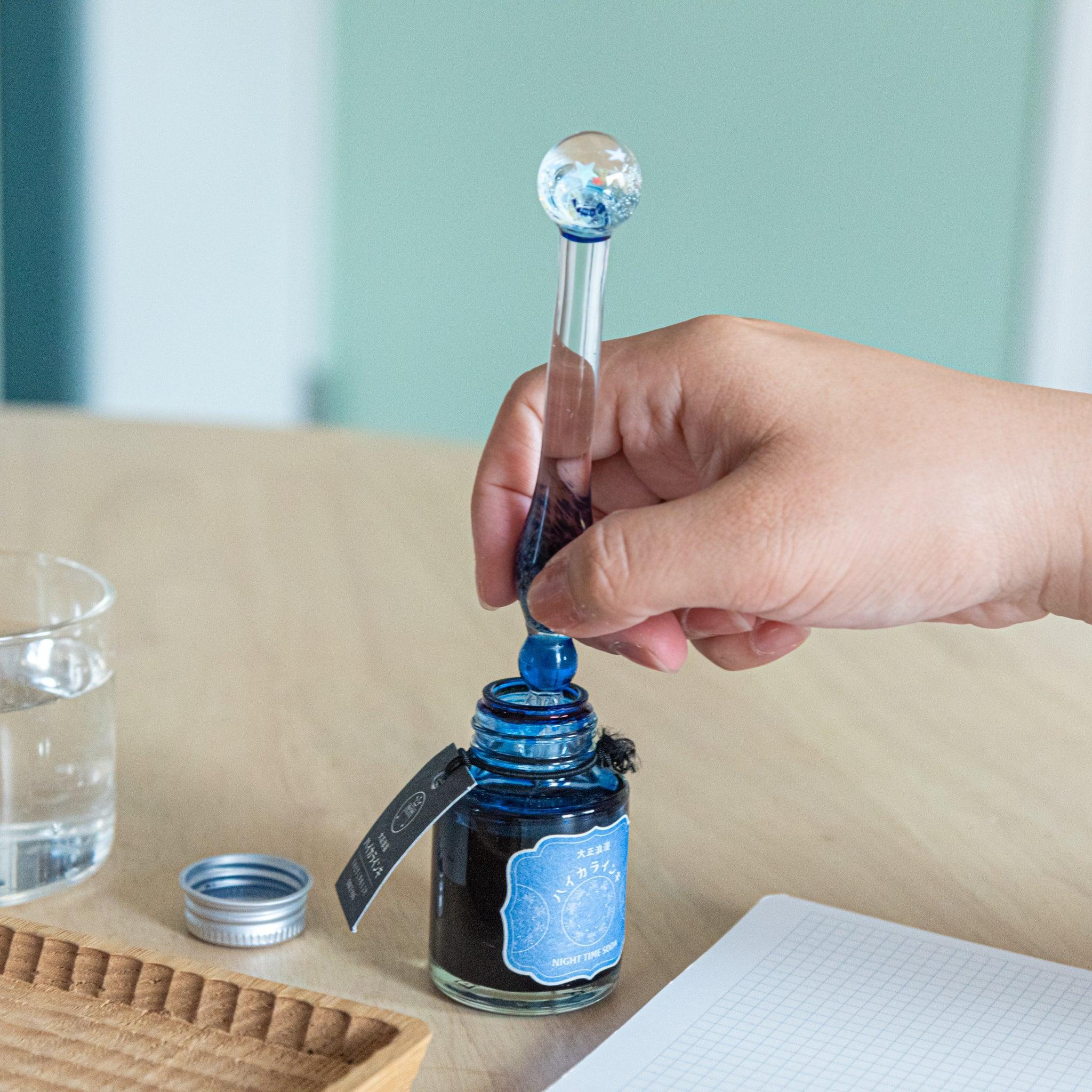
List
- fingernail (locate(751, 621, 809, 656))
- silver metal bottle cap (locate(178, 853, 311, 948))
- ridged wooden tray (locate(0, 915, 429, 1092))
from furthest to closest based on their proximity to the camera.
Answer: fingernail (locate(751, 621, 809, 656)) → silver metal bottle cap (locate(178, 853, 311, 948)) → ridged wooden tray (locate(0, 915, 429, 1092))

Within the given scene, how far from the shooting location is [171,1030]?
0.52m

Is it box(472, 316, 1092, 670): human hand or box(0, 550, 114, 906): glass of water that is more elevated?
box(472, 316, 1092, 670): human hand

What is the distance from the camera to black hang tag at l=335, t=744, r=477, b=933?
0.56 metres

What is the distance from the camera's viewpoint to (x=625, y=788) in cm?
57

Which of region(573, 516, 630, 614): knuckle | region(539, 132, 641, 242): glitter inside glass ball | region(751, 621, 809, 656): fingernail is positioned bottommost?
region(751, 621, 809, 656): fingernail

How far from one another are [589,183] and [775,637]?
1.03 feet

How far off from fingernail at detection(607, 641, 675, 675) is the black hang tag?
12 centimetres

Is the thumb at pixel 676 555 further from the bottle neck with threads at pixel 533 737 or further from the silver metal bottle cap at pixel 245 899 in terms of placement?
the silver metal bottle cap at pixel 245 899

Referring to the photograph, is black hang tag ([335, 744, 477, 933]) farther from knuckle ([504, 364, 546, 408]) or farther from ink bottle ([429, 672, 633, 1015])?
knuckle ([504, 364, 546, 408])

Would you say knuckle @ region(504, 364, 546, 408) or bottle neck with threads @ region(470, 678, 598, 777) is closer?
bottle neck with threads @ region(470, 678, 598, 777)

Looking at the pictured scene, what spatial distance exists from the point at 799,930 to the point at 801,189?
357 cm

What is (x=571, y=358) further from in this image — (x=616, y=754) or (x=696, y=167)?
(x=696, y=167)

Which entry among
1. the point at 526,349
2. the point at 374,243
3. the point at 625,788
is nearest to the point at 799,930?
the point at 625,788

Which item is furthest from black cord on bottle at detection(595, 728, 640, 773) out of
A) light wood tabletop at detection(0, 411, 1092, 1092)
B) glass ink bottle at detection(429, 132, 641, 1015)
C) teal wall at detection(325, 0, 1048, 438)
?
teal wall at detection(325, 0, 1048, 438)
